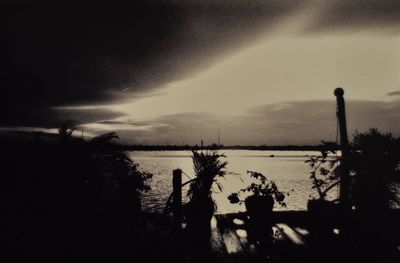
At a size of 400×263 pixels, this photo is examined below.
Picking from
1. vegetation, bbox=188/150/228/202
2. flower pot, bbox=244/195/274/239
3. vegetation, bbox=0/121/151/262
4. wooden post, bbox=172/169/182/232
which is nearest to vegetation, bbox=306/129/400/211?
flower pot, bbox=244/195/274/239

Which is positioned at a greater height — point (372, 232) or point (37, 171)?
point (37, 171)

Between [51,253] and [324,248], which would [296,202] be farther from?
[51,253]

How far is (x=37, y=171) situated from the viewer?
6.96 m

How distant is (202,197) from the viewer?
26.0 feet

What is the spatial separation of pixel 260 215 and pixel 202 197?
4.95ft

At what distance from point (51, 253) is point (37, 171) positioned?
6.01 feet

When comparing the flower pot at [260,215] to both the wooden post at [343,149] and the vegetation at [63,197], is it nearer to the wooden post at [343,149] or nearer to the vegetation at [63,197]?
the wooden post at [343,149]

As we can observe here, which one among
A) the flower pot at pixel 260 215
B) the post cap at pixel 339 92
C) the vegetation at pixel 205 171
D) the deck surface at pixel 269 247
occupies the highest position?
the post cap at pixel 339 92

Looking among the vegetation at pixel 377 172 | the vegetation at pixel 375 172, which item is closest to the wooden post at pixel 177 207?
the vegetation at pixel 375 172

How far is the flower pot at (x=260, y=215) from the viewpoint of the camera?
23.6 ft

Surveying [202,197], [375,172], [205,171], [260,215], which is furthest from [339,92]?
[202,197]

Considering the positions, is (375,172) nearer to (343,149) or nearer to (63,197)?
(343,149)

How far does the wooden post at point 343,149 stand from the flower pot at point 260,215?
5.57ft

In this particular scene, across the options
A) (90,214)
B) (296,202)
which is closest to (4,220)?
(90,214)
